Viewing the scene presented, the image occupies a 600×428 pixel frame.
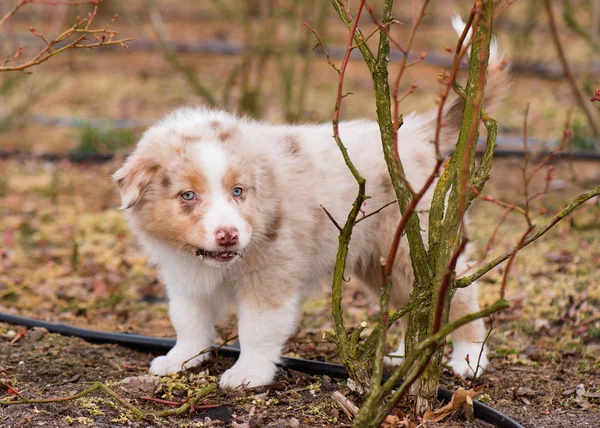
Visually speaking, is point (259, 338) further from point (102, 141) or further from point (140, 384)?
point (102, 141)

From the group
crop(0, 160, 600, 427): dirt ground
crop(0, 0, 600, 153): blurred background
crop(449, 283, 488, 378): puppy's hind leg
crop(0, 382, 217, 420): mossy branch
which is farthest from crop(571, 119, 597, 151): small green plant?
crop(0, 382, 217, 420): mossy branch

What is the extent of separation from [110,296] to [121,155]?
3.05 metres

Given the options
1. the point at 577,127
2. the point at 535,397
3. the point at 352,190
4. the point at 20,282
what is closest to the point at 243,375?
the point at 352,190

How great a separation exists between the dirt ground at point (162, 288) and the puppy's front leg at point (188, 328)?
4.4 inches

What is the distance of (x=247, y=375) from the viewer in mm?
3670

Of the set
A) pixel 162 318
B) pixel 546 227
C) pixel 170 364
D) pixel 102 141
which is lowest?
pixel 170 364

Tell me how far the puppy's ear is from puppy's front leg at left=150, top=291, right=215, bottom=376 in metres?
0.56

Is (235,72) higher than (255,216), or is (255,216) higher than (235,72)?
(235,72)

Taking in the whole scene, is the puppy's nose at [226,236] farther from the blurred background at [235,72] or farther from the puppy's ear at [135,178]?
the blurred background at [235,72]

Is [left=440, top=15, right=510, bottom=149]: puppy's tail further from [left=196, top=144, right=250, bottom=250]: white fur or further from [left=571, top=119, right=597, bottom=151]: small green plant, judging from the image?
[left=571, top=119, right=597, bottom=151]: small green plant

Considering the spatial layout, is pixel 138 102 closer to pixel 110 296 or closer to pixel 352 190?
pixel 110 296

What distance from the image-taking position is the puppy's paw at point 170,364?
3.83m

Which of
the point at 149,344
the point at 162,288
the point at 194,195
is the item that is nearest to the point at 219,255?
the point at 194,195

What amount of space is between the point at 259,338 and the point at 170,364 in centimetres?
48
